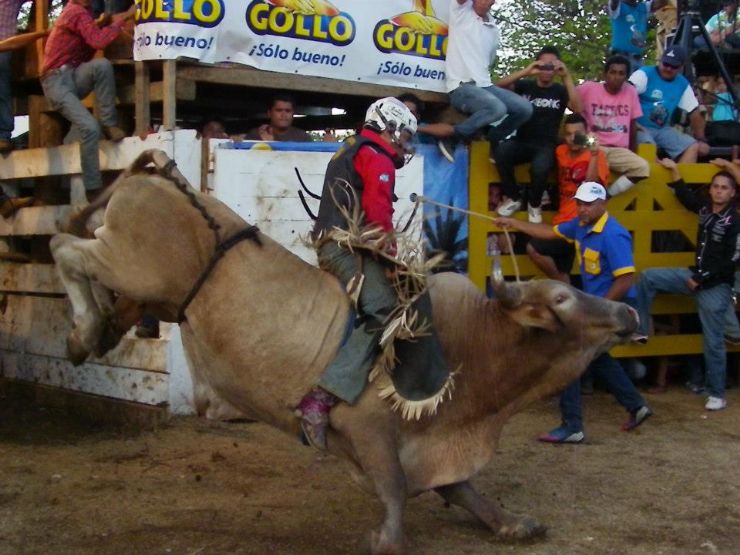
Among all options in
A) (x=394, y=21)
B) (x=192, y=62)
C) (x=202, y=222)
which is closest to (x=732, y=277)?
(x=394, y=21)

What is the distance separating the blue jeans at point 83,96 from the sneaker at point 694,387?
18.2 feet

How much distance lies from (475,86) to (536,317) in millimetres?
4501

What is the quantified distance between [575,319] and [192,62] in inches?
167

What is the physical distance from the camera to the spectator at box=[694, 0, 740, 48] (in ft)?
41.3

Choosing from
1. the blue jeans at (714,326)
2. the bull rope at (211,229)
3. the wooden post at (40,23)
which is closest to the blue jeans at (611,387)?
the blue jeans at (714,326)

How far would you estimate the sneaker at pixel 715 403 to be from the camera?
9555mm

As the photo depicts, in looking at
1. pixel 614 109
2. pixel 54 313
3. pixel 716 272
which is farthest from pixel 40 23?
pixel 716 272

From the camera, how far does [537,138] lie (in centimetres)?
993

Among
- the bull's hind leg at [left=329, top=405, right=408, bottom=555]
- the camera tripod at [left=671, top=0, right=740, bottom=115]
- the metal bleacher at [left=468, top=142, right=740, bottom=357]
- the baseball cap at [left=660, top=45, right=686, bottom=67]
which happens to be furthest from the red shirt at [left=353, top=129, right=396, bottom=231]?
the camera tripod at [left=671, top=0, right=740, bottom=115]

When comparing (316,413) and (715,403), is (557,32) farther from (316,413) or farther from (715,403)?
(316,413)

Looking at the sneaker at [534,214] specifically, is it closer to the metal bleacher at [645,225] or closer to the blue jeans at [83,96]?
the metal bleacher at [645,225]

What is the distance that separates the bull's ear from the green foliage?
18.5 metres

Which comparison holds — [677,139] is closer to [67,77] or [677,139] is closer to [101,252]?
[67,77]

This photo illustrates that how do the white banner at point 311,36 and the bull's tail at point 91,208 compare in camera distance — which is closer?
the bull's tail at point 91,208
